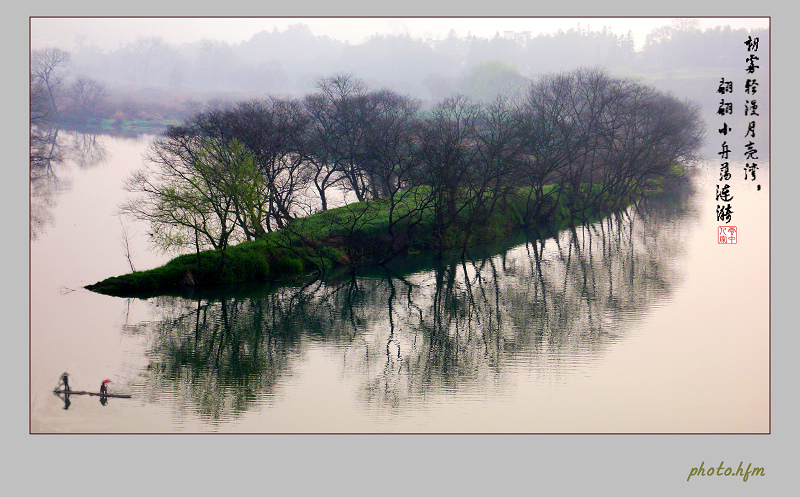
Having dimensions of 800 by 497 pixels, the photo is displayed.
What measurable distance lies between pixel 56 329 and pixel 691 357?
16.2 metres

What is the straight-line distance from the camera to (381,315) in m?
22.4

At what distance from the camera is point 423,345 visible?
1928cm

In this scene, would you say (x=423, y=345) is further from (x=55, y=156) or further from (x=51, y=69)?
(x=55, y=156)

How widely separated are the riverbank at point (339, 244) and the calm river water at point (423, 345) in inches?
45.6

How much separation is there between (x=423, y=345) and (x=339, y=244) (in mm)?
12086

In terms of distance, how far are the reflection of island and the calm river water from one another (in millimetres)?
76

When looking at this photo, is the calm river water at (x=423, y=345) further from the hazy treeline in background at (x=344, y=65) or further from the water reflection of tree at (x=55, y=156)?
the hazy treeline in background at (x=344, y=65)

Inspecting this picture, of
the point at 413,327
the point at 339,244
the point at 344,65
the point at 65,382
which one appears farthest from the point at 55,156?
the point at 65,382

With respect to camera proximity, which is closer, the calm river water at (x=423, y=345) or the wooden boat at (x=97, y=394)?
the calm river water at (x=423, y=345)

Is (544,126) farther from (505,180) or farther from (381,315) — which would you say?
(381,315)

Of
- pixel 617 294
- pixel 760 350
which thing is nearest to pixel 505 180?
pixel 617 294

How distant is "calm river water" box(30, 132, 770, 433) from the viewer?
1447 cm

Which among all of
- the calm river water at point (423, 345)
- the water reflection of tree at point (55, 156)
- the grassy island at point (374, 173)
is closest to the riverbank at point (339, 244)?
the grassy island at point (374, 173)

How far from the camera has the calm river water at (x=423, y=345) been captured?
570 inches
